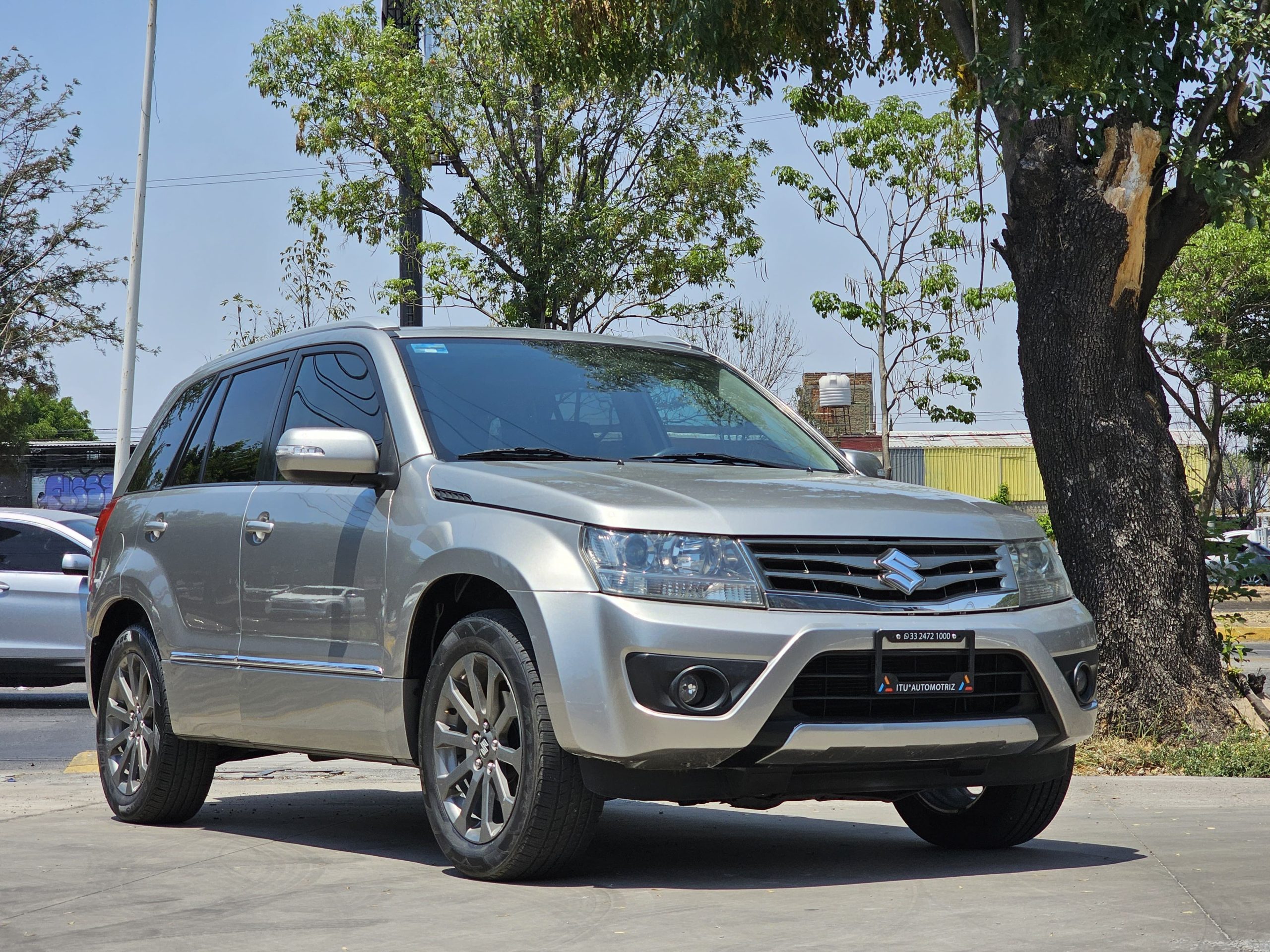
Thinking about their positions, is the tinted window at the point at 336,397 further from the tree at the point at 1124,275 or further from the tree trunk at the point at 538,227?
the tree trunk at the point at 538,227

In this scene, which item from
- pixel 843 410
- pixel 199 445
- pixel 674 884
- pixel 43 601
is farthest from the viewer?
pixel 843 410

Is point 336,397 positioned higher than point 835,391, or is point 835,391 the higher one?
point 835,391

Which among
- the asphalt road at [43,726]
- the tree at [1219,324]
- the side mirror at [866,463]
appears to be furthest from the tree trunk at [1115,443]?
the tree at [1219,324]

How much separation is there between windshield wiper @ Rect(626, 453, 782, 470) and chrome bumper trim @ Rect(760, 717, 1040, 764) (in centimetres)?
133

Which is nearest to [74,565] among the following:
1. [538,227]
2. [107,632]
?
[107,632]

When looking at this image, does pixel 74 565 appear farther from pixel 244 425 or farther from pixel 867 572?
pixel 867 572

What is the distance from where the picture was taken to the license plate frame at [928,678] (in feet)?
15.9

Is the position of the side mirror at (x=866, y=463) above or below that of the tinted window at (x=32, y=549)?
above

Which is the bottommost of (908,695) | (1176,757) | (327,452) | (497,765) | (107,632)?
(1176,757)

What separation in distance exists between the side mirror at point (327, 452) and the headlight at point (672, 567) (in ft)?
3.43

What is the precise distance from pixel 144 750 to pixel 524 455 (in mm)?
2377

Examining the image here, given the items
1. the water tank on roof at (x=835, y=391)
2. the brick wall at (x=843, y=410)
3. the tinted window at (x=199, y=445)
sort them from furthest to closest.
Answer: the brick wall at (x=843, y=410)
the water tank on roof at (x=835, y=391)
the tinted window at (x=199, y=445)

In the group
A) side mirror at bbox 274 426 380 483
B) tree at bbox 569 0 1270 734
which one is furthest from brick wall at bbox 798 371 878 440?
side mirror at bbox 274 426 380 483

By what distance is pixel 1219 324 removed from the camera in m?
32.8
